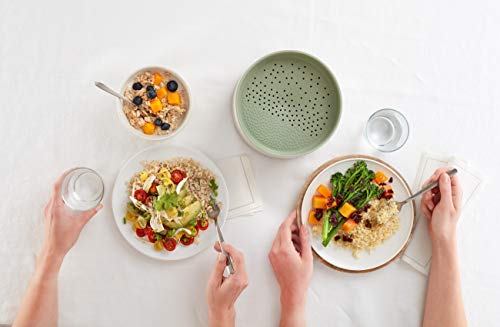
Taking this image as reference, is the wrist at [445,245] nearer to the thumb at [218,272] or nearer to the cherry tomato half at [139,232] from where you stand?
the thumb at [218,272]

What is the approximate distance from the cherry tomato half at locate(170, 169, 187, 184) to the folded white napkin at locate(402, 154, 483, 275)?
29.1 inches

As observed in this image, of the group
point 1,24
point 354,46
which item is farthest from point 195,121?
point 1,24

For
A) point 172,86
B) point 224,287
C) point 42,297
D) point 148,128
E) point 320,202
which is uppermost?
point 172,86

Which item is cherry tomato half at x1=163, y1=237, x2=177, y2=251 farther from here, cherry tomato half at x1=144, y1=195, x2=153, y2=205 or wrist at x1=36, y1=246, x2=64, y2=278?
wrist at x1=36, y1=246, x2=64, y2=278

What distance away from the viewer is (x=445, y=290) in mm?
1398

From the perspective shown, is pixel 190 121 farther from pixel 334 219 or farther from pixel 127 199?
pixel 334 219

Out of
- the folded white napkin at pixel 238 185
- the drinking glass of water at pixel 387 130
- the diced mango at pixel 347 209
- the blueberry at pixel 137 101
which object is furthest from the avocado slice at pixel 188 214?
the drinking glass of water at pixel 387 130

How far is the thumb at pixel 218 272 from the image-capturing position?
1.29m

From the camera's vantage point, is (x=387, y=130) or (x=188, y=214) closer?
(x=188, y=214)

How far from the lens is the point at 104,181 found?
1380mm

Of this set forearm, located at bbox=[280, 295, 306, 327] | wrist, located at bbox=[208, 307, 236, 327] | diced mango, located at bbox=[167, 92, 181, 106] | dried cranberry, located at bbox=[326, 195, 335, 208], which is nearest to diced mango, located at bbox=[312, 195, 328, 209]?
dried cranberry, located at bbox=[326, 195, 335, 208]

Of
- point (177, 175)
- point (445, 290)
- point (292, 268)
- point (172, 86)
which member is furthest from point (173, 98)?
point (445, 290)

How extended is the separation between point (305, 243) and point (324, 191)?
0.17m

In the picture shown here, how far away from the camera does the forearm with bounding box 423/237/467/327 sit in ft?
4.57
